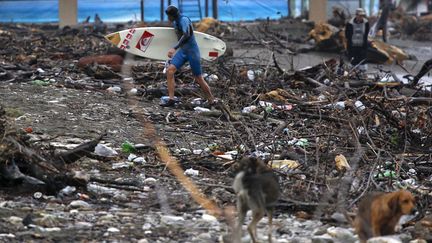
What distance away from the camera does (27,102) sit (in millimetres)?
9211

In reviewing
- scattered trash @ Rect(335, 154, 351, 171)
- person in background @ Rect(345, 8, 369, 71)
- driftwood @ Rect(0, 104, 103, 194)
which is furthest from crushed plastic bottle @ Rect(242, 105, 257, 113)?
person in background @ Rect(345, 8, 369, 71)

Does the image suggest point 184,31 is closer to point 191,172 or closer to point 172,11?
point 172,11

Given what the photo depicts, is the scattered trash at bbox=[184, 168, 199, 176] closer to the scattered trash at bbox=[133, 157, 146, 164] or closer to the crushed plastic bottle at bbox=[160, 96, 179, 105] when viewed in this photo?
the scattered trash at bbox=[133, 157, 146, 164]

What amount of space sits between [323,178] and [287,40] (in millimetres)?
13710

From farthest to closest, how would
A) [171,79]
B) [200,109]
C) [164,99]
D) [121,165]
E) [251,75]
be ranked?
[251,75] → [164,99] → [171,79] → [200,109] → [121,165]

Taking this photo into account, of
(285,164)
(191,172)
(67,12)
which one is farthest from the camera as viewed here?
(67,12)

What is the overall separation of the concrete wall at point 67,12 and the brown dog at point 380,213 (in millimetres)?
21160

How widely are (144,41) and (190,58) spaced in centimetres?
208

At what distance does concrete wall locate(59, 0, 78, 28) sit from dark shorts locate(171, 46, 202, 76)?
1509 cm

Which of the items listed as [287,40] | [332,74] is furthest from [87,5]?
[332,74]

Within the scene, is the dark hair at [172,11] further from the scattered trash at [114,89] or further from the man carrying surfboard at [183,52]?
the scattered trash at [114,89]

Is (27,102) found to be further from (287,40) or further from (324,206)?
(287,40)

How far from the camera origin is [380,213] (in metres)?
4.29

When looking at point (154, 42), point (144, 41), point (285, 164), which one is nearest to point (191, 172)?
point (285, 164)
